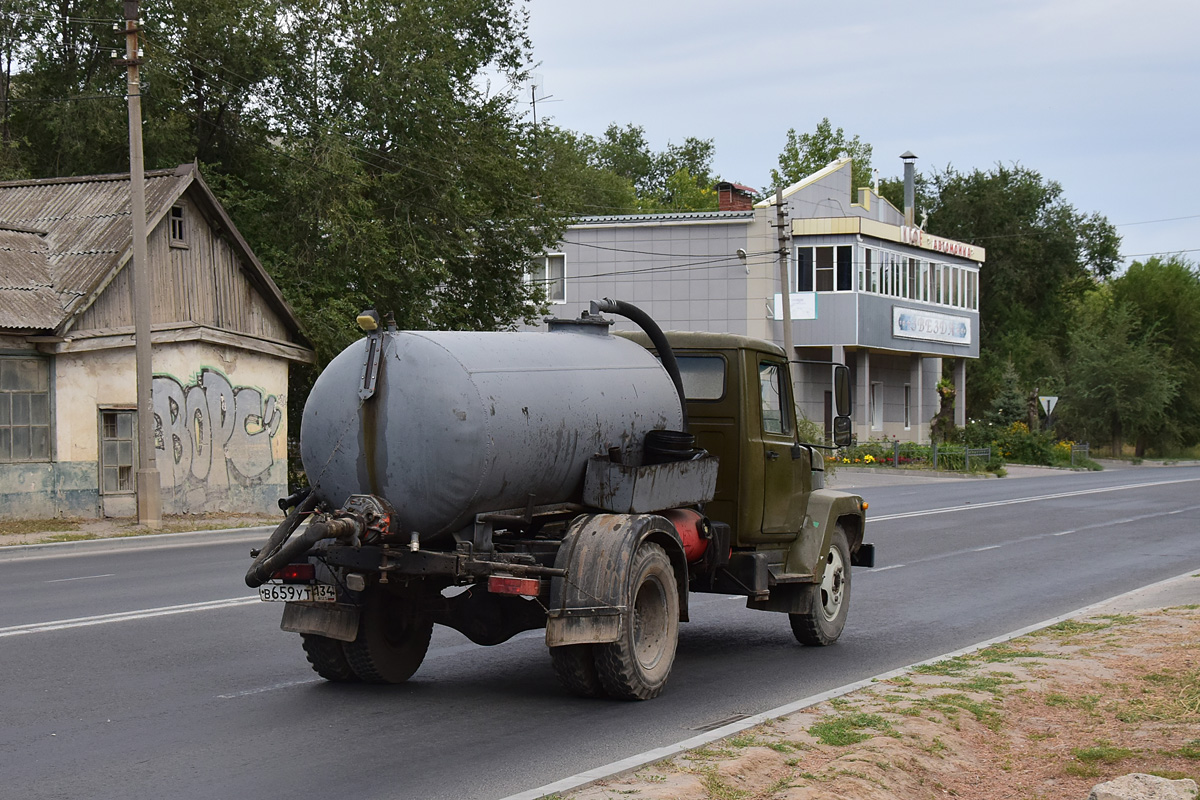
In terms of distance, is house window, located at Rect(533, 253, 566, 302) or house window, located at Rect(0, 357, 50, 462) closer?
house window, located at Rect(0, 357, 50, 462)

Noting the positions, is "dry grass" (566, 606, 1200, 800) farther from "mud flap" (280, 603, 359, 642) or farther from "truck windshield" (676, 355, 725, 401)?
"mud flap" (280, 603, 359, 642)

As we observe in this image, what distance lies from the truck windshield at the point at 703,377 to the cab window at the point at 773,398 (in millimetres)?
359

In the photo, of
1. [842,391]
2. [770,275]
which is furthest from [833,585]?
[770,275]

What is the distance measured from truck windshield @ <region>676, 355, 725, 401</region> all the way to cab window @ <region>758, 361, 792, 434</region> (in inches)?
14.1

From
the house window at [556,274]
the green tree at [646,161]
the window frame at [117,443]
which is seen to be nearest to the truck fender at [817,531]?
the window frame at [117,443]

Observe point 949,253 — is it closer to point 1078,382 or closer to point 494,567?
point 1078,382

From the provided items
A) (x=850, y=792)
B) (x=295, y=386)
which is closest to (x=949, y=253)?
(x=295, y=386)

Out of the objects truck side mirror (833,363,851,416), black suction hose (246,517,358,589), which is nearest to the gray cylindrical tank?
black suction hose (246,517,358,589)

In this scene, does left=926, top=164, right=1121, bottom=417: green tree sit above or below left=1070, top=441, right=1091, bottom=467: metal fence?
above

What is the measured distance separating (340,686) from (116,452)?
17333 mm

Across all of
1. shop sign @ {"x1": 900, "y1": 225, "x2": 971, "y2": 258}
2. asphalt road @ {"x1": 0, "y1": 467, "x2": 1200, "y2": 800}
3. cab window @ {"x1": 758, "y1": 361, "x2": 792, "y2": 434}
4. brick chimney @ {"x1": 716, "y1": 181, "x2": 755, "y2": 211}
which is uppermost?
brick chimney @ {"x1": 716, "y1": 181, "x2": 755, "y2": 211}

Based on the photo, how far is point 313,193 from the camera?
3194 centimetres

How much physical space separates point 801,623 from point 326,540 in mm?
4466

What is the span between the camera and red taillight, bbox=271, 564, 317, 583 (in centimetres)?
817
